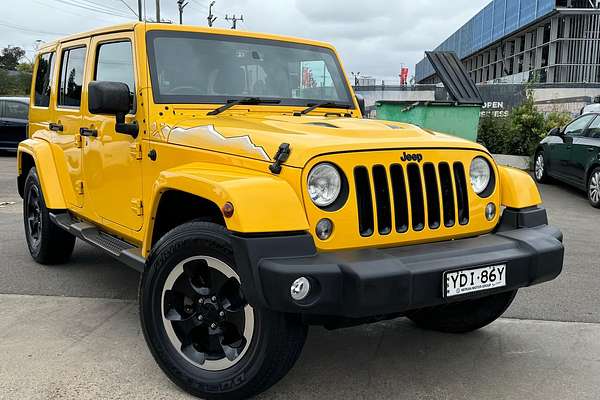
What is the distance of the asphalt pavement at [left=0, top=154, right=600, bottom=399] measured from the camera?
319 cm

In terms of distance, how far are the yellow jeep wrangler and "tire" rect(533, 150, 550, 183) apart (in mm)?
8220

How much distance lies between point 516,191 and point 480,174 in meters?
0.22

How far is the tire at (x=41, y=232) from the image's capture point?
5133 millimetres

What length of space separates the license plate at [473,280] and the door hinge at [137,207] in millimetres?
1940

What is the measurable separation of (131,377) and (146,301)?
0.48m

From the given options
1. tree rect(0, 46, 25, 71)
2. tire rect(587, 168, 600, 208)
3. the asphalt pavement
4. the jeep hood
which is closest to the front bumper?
the jeep hood

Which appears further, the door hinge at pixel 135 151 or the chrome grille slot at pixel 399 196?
the door hinge at pixel 135 151

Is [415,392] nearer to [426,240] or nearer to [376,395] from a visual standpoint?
[376,395]

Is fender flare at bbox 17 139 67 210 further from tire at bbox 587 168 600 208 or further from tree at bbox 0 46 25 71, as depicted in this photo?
tree at bbox 0 46 25 71

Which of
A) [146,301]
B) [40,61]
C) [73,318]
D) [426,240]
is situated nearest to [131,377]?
[146,301]

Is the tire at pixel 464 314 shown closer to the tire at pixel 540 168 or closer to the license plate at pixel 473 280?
the license plate at pixel 473 280

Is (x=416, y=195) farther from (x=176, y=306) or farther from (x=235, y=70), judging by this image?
(x=235, y=70)

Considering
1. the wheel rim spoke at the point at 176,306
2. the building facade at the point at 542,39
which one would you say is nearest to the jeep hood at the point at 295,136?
the wheel rim spoke at the point at 176,306

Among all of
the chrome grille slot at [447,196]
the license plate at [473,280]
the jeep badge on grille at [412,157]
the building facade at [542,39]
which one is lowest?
the license plate at [473,280]
